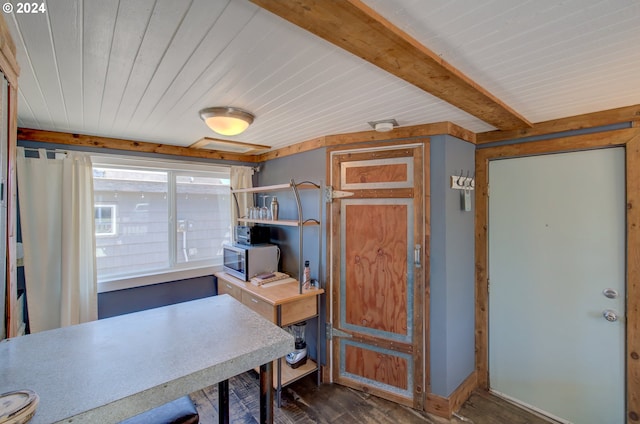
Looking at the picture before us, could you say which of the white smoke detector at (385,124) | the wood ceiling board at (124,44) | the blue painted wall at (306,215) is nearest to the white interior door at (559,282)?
the white smoke detector at (385,124)

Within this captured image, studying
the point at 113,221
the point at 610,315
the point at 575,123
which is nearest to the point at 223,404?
the point at 113,221

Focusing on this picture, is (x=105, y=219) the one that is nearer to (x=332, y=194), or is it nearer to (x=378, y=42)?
(x=332, y=194)

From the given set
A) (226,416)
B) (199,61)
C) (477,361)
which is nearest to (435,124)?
(199,61)

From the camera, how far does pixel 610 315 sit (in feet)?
6.36

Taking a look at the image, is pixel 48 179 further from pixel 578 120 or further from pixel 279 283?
pixel 578 120

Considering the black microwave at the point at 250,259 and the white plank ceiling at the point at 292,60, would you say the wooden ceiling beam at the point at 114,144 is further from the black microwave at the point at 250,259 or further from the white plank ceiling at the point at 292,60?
the black microwave at the point at 250,259

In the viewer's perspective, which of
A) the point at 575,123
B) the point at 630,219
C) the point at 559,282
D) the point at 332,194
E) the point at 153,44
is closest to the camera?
the point at 153,44

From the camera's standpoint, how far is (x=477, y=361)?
254cm

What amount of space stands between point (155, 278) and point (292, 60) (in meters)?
2.72

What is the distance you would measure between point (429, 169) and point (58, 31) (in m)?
2.19

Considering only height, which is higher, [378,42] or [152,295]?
[378,42]

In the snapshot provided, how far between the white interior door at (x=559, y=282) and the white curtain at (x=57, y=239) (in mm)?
3589

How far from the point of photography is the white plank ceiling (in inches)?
37.7

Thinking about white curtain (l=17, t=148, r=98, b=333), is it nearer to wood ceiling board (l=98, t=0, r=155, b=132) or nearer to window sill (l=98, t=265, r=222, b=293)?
window sill (l=98, t=265, r=222, b=293)
